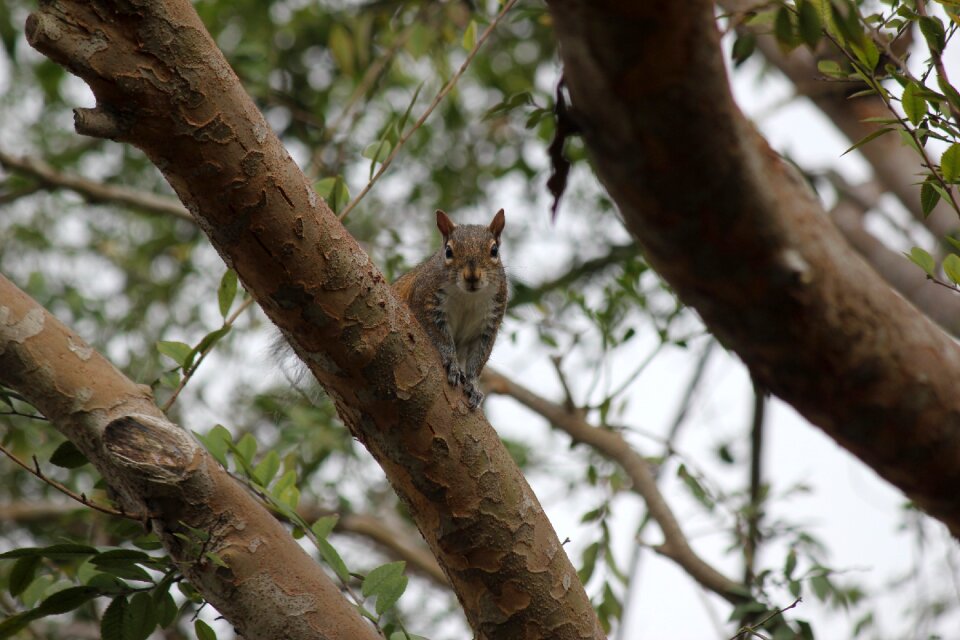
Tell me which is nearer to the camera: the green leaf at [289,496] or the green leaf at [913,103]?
the green leaf at [913,103]

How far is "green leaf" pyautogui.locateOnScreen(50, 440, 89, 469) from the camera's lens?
205 centimetres

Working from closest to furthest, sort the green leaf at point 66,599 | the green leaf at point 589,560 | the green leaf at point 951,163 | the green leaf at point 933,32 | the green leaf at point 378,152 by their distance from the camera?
the green leaf at point 951,163 → the green leaf at point 933,32 → the green leaf at point 66,599 → the green leaf at point 378,152 → the green leaf at point 589,560

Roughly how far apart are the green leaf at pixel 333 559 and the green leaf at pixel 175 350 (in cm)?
55

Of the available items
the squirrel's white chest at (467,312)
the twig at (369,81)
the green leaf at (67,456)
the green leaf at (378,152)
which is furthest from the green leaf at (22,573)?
the twig at (369,81)

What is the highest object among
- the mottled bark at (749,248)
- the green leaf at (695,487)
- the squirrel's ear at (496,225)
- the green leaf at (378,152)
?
the squirrel's ear at (496,225)

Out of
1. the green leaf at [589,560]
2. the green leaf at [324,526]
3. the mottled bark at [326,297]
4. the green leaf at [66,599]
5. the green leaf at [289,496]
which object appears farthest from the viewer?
the green leaf at [589,560]

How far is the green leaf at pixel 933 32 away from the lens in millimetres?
1740

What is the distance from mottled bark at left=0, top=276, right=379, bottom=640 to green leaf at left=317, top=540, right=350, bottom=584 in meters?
0.12

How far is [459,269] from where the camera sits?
10.0 ft

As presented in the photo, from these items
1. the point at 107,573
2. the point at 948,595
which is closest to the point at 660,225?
the point at 107,573

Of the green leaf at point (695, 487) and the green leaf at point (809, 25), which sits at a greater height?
the green leaf at point (695, 487)

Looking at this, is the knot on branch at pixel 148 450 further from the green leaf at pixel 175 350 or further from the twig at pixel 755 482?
the twig at pixel 755 482

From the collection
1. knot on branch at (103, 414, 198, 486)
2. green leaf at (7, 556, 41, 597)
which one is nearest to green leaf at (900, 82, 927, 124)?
knot on branch at (103, 414, 198, 486)

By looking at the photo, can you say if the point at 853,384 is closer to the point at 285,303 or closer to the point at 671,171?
the point at 671,171
